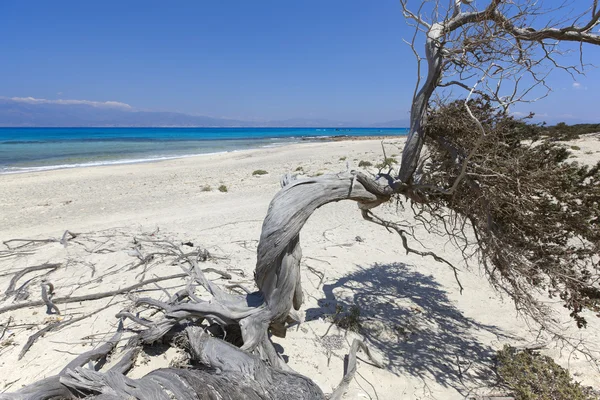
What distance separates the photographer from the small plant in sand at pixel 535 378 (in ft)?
9.75

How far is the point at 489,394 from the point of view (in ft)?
10.8

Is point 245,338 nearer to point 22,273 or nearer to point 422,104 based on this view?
point 422,104

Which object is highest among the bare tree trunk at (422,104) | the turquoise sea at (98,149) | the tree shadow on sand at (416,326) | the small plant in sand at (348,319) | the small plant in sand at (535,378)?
the bare tree trunk at (422,104)

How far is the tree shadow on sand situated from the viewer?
3668 millimetres

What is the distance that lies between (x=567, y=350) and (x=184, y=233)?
281 inches

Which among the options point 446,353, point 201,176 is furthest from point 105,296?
point 201,176

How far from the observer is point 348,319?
14.4 ft

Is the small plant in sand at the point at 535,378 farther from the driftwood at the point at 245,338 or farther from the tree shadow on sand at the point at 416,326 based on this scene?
the driftwood at the point at 245,338

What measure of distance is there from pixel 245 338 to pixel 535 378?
9.63ft

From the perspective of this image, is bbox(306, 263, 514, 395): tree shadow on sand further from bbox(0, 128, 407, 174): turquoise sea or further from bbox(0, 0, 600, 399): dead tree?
bbox(0, 128, 407, 174): turquoise sea

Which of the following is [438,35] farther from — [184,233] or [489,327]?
[184,233]

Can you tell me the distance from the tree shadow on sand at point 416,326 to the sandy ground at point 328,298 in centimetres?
2

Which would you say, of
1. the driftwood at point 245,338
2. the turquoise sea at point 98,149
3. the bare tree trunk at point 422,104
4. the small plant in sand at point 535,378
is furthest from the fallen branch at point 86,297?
the turquoise sea at point 98,149

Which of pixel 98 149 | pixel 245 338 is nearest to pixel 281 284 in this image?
pixel 245 338
